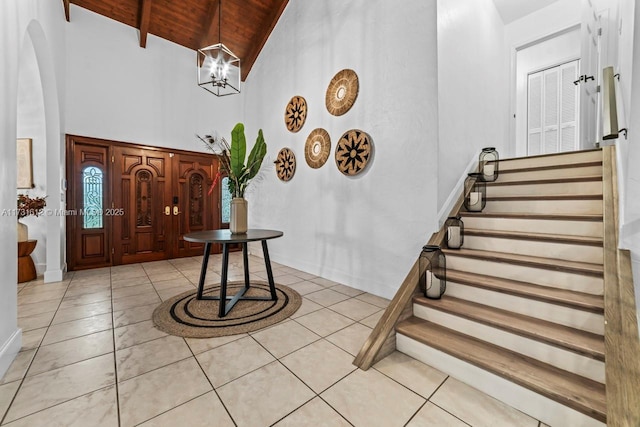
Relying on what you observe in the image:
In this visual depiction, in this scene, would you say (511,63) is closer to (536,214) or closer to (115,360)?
(536,214)

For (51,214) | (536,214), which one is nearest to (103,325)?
(51,214)

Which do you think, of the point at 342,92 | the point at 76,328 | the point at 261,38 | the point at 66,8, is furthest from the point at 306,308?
the point at 66,8

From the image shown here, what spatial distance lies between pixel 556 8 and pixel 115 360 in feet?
23.9

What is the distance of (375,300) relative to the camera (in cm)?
282

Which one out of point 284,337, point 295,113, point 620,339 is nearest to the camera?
point 620,339

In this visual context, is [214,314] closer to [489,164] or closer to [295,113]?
[295,113]

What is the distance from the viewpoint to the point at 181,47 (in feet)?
16.6

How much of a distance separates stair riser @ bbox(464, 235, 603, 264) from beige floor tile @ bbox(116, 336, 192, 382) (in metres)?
2.59

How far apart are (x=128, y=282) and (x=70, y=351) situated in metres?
1.81

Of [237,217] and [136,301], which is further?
[136,301]

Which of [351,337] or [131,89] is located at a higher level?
[131,89]

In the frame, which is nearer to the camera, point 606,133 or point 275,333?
point 606,133

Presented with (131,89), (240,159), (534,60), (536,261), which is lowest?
(536,261)

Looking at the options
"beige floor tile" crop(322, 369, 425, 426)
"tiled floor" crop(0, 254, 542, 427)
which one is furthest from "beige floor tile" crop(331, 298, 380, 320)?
"beige floor tile" crop(322, 369, 425, 426)
